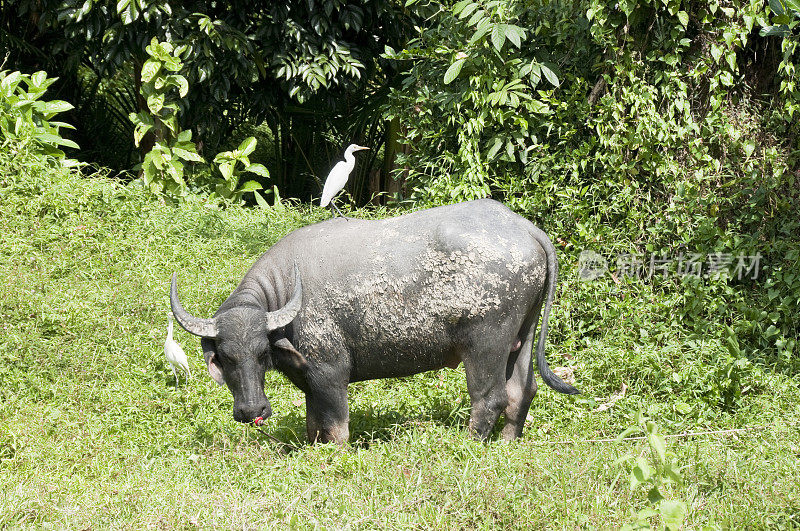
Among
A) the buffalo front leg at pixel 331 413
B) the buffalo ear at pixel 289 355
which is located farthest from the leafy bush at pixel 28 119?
the buffalo front leg at pixel 331 413

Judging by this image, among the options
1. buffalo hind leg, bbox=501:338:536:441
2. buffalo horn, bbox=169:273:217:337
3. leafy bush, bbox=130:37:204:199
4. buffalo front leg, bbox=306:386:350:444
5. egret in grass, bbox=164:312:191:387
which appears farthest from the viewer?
leafy bush, bbox=130:37:204:199

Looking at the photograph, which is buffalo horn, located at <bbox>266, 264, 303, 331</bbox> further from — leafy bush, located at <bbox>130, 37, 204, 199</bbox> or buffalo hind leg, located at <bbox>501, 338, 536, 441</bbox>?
leafy bush, located at <bbox>130, 37, 204, 199</bbox>

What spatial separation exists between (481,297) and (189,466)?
1617 mm

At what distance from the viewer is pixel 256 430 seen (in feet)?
14.9

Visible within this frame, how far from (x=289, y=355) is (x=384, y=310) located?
507 millimetres

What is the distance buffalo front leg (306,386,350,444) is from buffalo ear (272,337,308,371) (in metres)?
0.16

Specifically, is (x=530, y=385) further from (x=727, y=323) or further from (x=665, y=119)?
(x=665, y=119)

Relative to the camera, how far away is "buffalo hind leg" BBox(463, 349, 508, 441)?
4199 mm

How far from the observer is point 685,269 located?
19.3 feet

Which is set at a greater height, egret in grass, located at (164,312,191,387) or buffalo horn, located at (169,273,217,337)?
buffalo horn, located at (169,273,217,337)

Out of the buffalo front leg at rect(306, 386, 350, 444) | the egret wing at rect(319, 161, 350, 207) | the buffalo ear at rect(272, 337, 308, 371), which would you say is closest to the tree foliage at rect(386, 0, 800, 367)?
the egret wing at rect(319, 161, 350, 207)

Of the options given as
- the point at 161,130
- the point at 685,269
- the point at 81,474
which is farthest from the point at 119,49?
the point at 685,269

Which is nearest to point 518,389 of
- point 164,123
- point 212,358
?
point 212,358
